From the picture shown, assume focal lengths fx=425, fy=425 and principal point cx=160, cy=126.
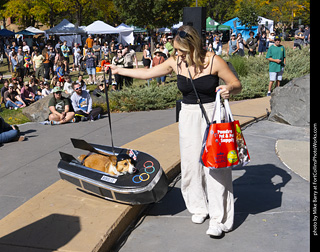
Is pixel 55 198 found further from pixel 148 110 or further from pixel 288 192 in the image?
pixel 148 110

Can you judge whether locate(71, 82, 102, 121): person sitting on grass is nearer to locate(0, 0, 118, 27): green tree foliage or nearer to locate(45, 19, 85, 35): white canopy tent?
locate(45, 19, 85, 35): white canopy tent

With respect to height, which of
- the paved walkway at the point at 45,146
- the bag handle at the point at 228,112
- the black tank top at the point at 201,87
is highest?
the black tank top at the point at 201,87

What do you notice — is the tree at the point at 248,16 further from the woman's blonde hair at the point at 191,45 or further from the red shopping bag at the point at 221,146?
the red shopping bag at the point at 221,146

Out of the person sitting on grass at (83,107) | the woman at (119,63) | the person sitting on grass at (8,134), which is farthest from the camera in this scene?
the woman at (119,63)

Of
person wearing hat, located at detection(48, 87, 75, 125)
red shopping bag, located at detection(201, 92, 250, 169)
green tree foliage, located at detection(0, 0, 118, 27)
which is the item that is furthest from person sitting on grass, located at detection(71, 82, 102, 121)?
green tree foliage, located at detection(0, 0, 118, 27)

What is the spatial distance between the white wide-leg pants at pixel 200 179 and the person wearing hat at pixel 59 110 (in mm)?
6888

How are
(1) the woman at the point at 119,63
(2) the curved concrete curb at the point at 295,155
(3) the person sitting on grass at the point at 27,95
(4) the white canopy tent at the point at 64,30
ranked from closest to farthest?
(2) the curved concrete curb at the point at 295,155
(3) the person sitting on grass at the point at 27,95
(1) the woman at the point at 119,63
(4) the white canopy tent at the point at 64,30

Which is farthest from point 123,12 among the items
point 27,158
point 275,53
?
point 27,158

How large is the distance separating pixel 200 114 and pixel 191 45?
668mm

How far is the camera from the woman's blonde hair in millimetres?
3895

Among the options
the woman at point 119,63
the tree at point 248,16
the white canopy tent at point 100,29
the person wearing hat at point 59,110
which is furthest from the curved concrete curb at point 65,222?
the tree at point 248,16

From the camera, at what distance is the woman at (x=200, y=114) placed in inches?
156

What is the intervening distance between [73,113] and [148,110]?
84.5 inches

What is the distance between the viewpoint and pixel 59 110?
10922 mm
